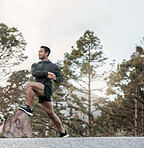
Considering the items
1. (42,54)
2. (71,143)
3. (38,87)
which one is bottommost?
(71,143)

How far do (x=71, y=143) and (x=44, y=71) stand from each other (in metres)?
1.44

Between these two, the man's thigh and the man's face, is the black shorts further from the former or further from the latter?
the man's face

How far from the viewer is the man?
3.89 m

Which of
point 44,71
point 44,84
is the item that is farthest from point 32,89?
point 44,71

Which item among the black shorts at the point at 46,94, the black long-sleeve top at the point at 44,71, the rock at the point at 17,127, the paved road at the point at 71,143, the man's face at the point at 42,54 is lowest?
the rock at the point at 17,127

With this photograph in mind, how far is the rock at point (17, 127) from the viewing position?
16042 millimetres

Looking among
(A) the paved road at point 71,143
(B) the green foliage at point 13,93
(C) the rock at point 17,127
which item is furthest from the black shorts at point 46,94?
(B) the green foliage at point 13,93

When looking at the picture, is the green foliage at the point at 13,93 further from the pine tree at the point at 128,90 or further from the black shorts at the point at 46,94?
the black shorts at the point at 46,94

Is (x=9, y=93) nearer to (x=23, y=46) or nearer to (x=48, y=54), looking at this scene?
(x=23, y=46)

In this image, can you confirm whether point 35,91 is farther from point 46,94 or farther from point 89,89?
point 89,89

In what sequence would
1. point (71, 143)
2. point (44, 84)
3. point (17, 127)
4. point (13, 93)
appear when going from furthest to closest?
point (13, 93)
point (17, 127)
point (44, 84)
point (71, 143)

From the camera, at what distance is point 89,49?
67.7ft

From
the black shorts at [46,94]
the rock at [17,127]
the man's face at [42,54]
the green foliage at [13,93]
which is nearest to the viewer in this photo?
the black shorts at [46,94]

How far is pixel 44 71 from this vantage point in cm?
406
